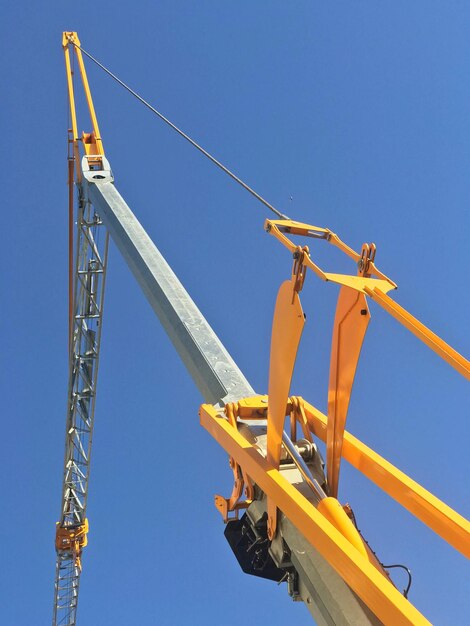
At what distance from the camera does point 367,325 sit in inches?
220

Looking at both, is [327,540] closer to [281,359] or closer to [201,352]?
[281,359]

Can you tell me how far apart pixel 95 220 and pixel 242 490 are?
13.3 meters

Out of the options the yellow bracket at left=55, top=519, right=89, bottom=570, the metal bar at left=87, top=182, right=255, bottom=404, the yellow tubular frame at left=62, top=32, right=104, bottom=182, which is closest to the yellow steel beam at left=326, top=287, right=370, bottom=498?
the metal bar at left=87, top=182, right=255, bottom=404

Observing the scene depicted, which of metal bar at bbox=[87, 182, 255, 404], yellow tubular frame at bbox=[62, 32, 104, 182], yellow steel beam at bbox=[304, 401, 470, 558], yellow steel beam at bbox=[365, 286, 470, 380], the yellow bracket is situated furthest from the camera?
the yellow bracket

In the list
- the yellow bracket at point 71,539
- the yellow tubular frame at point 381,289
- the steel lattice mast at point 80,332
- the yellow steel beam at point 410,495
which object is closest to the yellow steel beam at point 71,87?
the steel lattice mast at point 80,332

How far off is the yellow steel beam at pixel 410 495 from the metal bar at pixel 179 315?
6.10 feet

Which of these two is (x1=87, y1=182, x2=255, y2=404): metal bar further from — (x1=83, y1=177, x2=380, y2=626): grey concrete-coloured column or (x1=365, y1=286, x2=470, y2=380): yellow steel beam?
(x1=365, y1=286, x2=470, y2=380): yellow steel beam

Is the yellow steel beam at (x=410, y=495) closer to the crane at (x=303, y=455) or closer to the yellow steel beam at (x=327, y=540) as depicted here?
the crane at (x=303, y=455)

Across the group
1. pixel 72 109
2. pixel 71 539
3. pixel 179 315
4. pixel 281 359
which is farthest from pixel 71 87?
pixel 71 539

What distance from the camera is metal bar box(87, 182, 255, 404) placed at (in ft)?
27.2

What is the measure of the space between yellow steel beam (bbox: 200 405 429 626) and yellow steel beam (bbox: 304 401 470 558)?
0.95m

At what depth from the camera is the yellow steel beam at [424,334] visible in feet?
15.2

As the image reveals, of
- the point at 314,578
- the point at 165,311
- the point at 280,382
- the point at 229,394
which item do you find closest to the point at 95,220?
the point at 165,311

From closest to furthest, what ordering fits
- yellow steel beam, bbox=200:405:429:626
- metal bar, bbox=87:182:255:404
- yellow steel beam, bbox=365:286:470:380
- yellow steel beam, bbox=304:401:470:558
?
yellow steel beam, bbox=200:405:429:626 < yellow steel beam, bbox=365:286:470:380 < yellow steel beam, bbox=304:401:470:558 < metal bar, bbox=87:182:255:404
